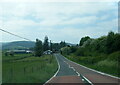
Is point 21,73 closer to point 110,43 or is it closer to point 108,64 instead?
point 108,64

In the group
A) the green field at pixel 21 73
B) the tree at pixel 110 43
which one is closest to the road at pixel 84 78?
the green field at pixel 21 73

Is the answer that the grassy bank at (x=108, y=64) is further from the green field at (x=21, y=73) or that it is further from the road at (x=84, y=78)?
the green field at (x=21, y=73)

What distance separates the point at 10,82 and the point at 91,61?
42.7 meters

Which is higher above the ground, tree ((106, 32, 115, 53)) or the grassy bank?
tree ((106, 32, 115, 53))

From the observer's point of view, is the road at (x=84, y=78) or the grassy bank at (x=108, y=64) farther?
the grassy bank at (x=108, y=64)

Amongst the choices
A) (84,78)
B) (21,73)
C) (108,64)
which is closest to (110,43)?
(108,64)

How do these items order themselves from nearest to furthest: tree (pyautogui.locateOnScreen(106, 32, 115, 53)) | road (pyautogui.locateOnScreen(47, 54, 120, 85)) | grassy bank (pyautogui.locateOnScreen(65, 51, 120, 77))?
1. road (pyautogui.locateOnScreen(47, 54, 120, 85))
2. grassy bank (pyautogui.locateOnScreen(65, 51, 120, 77))
3. tree (pyautogui.locateOnScreen(106, 32, 115, 53))

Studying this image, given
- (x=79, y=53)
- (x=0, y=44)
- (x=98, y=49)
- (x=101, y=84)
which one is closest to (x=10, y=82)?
(x=0, y=44)

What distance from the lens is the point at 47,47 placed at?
18738 centimetres

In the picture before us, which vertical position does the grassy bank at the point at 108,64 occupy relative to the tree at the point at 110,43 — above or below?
below


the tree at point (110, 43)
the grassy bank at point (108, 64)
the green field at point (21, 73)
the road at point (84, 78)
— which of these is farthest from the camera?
the tree at point (110, 43)

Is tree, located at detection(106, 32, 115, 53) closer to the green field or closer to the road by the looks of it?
the road

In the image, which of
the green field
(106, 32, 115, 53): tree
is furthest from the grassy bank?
(106, 32, 115, 53): tree

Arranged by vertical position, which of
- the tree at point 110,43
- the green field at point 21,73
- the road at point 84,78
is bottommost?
the road at point 84,78
